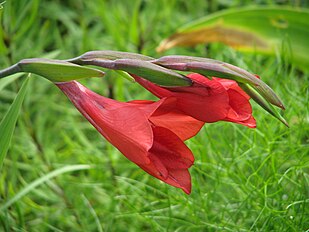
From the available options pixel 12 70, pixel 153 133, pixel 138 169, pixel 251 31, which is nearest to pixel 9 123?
pixel 12 70

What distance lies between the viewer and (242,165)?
1290 mm

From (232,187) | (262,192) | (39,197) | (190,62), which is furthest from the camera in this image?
(39,197)

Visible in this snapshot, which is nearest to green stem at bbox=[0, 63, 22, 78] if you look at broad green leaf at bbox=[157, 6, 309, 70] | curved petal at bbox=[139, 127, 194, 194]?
curved petal at bbox=[139, 127, 194, 194]

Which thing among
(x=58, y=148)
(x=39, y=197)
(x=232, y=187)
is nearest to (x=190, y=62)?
(x=232, y=187)

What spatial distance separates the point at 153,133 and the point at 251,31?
0.94m

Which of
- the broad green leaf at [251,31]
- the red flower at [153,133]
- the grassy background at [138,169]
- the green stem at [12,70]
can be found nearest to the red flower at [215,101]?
the red flower at [153,133]

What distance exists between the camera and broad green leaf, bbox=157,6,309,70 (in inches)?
63.2

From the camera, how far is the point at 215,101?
2.45ft

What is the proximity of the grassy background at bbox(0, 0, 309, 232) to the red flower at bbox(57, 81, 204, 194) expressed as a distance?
217mm

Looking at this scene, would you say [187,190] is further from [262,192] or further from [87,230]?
[87,230]

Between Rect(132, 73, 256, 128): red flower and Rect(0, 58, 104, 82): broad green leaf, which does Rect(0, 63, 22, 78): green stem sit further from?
Rect(132, 73, 256, 128): red flower

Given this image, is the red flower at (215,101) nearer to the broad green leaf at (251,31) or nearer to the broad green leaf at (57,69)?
the broad green leaf at (57,69)

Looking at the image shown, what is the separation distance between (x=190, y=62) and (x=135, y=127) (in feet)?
0.31

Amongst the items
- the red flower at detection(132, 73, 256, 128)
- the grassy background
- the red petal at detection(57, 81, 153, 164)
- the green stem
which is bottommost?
the grassy background
